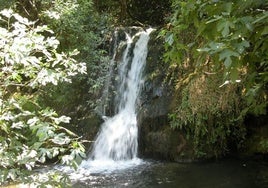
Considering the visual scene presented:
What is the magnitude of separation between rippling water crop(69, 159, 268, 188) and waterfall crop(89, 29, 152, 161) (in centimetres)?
71

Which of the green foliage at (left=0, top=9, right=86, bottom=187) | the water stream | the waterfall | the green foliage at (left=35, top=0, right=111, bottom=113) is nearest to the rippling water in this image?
the water stream

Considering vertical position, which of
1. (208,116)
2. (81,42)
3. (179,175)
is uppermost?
(81,42)

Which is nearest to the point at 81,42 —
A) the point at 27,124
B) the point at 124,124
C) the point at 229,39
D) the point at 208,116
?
the point at 124,124

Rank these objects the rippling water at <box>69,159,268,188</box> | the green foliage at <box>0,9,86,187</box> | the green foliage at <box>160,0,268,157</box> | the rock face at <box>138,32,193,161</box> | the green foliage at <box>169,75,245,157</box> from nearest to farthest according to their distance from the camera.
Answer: the green foliage at <box>160,0,268,157</box> < the green foliage at <box>0,9,86,187</box> < the rippling water at <box>69,159,268,188</box> < the green foliage at <box>169,75,245,157</box> < the rock face at <box>138,32,193,161</box>

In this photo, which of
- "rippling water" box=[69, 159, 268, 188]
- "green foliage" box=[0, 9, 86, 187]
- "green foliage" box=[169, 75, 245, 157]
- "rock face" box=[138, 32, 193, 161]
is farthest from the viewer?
"rock face" box=[138, 32, 193, 161]

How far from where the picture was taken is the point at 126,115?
7957mm

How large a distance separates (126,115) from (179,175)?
242 cm

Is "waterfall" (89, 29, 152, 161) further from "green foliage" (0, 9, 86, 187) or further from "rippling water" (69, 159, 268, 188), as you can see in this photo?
"green foliage" (0, 9, 86, 187)

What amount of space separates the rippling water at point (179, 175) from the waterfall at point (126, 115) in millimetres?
708

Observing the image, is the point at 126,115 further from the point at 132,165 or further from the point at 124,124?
the point at 132,165

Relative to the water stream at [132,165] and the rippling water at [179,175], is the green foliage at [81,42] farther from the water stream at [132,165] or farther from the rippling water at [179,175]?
the rippling water at [179,175]

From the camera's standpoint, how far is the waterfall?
736 centimetres

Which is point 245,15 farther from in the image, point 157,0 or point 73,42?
point 157,0

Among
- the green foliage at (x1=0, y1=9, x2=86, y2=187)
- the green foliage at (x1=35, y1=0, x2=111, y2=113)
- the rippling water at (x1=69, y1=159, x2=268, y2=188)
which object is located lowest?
the rippling water at (x1=69, y1=159, x2=268, y2=188)
